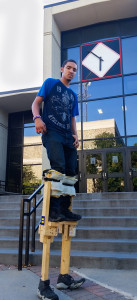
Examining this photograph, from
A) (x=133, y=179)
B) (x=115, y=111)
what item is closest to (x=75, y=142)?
(x=133, y=179)

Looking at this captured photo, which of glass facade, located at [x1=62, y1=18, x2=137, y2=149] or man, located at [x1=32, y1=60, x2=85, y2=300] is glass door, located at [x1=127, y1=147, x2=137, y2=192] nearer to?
glass facade, located at [x1=62, y1=18, x2=137, y2=149]

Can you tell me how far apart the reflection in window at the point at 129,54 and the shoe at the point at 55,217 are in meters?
11.1

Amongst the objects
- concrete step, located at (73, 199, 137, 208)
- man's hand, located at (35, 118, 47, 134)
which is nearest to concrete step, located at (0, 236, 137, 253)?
concrete step, located at (73, 199, 137, 208)

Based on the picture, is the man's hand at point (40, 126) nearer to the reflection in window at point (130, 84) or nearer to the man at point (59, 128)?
the man at point (59, 128)

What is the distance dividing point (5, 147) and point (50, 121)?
12989 millimetres

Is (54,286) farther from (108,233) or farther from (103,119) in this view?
(103,119)

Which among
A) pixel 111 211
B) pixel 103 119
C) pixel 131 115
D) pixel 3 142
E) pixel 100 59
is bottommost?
pixel 111 211

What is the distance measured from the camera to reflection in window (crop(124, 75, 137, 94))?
1190 centimetres

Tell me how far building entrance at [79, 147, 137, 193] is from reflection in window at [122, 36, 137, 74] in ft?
13.3

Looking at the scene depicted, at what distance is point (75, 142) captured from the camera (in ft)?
9.04

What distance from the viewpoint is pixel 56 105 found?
8.74ft

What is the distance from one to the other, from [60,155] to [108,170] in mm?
9142

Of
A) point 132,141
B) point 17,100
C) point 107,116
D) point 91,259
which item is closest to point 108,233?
point 91,259

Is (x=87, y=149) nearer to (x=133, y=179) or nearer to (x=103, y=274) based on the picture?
(x=133, y=179)
